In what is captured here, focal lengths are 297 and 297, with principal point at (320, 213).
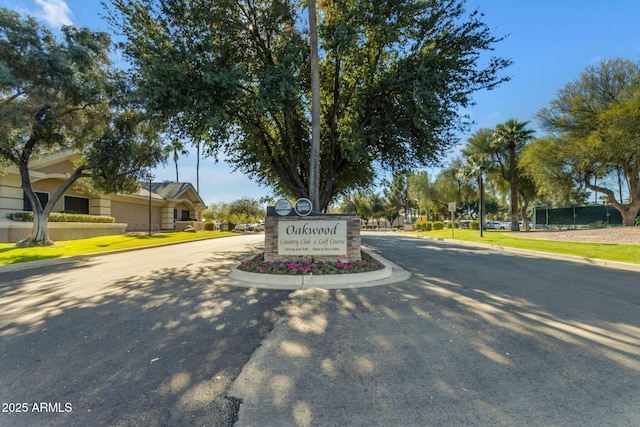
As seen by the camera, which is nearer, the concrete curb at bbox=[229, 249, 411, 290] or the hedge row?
the concrete curb at bbox=[229, 249, 411, 290]

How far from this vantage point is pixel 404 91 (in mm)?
10766

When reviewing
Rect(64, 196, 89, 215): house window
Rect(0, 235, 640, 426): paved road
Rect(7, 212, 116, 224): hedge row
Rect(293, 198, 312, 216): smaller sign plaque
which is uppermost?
Rect(64, 196, 89, 215): house window

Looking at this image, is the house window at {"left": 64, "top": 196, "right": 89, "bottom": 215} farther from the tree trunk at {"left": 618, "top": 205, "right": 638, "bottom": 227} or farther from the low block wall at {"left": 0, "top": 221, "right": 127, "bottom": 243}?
the tree trunk at {"left": 618, "top": 205, "right": 638, "bottom": 227}

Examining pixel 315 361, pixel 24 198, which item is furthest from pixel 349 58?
pixel 24 198

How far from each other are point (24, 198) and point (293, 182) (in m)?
18.6

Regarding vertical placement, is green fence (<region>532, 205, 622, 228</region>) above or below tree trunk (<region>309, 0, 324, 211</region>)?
below

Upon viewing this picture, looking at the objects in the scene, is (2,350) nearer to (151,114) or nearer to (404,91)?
(151,114)

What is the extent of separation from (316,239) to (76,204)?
81.8ft

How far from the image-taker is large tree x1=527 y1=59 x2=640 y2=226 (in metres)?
18.4

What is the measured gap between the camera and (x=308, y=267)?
7.85 meters

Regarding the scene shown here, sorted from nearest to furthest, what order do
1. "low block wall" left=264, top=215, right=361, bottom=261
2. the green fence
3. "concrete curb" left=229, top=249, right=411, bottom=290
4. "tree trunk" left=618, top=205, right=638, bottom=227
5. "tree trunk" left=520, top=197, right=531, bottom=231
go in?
"concrete curb" left=229, top=249, right=411, bottom=290
"low block wall" left=264, top=215, right=361, bottom=261
"tree trunk" left=618, top=205, right=638, bottom=227
the green fence
"tree trunk" left=520, top=197, right=531, bottom=231

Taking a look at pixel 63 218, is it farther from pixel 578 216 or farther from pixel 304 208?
pixel 578 216

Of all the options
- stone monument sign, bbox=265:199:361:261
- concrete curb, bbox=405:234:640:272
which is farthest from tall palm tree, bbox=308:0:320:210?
concrete curb, bbox=405:234:640:272

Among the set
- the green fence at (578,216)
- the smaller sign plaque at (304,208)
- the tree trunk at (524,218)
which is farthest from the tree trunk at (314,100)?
the green fence at (578,216)
